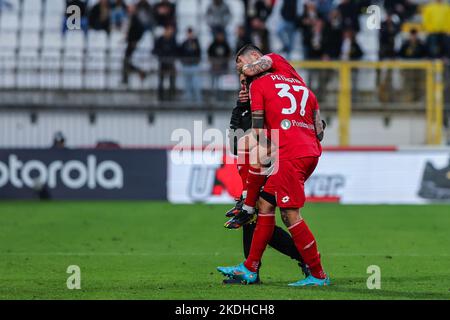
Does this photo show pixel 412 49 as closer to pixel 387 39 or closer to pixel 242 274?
pixel 387 39

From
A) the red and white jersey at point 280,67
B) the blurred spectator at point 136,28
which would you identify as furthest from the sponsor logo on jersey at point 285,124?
the blurred spectator at point 136,28

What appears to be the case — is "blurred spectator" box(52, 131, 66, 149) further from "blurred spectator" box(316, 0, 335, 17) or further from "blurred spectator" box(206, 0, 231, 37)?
"blurred spectator" box(316, 0, 335, 17)

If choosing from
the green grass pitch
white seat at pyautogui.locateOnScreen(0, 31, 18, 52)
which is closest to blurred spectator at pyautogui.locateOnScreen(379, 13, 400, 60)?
the green grass pitch

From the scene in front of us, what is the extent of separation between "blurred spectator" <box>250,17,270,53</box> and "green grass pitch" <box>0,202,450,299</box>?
5.48 m

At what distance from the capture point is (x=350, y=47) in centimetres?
2614

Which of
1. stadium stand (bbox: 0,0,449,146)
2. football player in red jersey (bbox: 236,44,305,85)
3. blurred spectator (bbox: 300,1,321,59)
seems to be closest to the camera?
football player in red jersey (bbox: 236,44,305,85)

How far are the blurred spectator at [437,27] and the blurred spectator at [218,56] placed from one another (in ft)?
16.2

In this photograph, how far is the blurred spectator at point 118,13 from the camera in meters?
27.0

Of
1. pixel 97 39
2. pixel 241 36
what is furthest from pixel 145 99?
pixel 241 36

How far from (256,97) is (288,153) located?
0.60 meters

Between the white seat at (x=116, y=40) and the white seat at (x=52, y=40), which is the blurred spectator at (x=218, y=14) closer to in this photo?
the white seat at (x=116, y=40)

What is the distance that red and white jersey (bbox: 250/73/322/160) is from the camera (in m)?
10.3

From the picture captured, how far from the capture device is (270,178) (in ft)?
33.9
